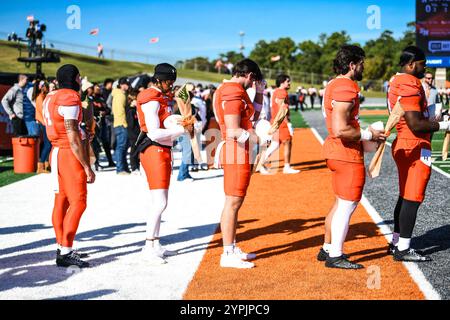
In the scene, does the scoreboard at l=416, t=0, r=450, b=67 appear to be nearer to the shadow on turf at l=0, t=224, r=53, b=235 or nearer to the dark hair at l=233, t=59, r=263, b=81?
the shadow on turf at l=0, t=224, r=53, b=235

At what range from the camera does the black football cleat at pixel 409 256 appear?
245 inches

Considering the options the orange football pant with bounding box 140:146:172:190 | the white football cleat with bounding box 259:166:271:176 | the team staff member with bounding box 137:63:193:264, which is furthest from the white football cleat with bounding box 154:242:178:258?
the white football cleat with bounding box 259:166:271:176

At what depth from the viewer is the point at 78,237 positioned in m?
7.68

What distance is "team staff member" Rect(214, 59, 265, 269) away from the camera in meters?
5.82

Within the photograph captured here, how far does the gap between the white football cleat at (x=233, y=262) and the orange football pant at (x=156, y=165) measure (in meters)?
1.02

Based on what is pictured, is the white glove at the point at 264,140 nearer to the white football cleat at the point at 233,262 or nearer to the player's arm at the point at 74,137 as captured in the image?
the white football cleat at the point at 233,262

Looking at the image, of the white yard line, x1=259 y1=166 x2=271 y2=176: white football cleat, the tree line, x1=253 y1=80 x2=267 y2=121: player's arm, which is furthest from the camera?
the tree line

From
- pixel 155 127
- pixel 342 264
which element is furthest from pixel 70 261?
pixel 342 264

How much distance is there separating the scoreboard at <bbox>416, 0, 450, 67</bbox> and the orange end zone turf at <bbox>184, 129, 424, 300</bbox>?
1938 cm

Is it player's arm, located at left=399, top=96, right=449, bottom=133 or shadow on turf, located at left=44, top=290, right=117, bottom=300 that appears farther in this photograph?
player's arm, located at left=399, top=96, right=449, bottom=133

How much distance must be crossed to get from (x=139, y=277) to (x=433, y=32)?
25327mm

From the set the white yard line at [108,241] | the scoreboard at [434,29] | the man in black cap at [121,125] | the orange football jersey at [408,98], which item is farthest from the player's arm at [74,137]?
the scoreboard at [434,29]

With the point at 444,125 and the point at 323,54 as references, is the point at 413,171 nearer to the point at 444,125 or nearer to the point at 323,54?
the point at 444,125

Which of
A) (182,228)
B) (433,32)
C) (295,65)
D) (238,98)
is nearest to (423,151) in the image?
(238,98)
